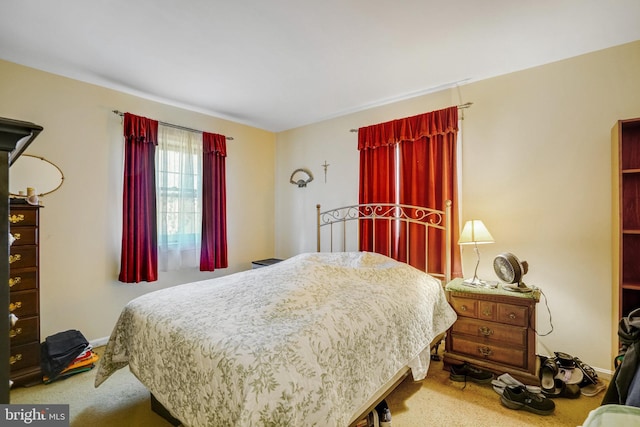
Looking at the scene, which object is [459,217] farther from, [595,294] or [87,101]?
[87,101]

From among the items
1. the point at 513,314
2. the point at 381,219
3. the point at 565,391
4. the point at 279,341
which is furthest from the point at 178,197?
the point at 565,391

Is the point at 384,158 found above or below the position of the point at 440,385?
above

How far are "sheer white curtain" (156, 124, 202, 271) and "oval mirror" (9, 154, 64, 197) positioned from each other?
2.87 ft

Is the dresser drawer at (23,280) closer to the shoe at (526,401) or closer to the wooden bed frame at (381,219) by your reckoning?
the wooden bed frame at (381,219)

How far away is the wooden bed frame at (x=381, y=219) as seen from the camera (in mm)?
1901

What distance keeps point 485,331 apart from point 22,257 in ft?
12.2

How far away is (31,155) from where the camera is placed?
2541 millimetres

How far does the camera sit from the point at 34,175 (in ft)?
8.36

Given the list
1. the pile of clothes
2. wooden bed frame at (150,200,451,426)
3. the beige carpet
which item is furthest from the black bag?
wooden bed frame at (150,200,451,426)

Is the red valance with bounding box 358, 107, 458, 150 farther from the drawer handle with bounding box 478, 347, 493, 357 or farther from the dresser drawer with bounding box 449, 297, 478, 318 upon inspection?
the drawer handle with bounding box 478, 347, 493, 357

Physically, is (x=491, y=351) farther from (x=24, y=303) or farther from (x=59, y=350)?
(x=24, y=303)

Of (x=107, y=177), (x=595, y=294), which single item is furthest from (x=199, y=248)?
(x=595, y=294)

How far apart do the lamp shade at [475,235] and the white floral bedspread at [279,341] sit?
0.53 m

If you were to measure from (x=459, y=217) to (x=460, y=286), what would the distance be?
0.79 meters
